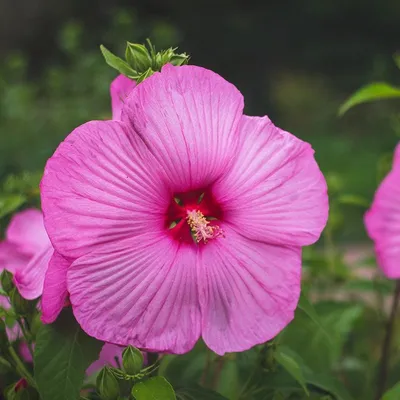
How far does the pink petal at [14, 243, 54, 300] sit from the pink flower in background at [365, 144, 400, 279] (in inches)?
11.2

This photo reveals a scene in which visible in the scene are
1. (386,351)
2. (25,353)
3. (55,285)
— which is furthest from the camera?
(386,351)

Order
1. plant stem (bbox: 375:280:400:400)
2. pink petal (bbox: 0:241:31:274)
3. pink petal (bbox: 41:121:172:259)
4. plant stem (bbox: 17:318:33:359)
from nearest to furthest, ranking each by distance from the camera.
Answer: pink petal (bbox: 41:121:172:259), plant stem (bbox: 17:318:33:359), pink petal (bbox: 0:241:31:274), plant stem (bbox: 375:280:400:400)

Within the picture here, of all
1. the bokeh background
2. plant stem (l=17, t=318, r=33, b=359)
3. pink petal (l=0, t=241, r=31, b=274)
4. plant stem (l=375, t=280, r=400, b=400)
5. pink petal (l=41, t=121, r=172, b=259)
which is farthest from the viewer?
the bokeh background

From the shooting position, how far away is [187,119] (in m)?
0.57

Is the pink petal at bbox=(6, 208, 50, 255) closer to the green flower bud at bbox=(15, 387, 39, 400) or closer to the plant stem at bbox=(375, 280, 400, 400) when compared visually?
the green flower bud at bbox=(15, 387, 39, 400)

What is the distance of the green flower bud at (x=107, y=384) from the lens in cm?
58

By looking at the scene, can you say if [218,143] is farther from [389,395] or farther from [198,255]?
[389,395]

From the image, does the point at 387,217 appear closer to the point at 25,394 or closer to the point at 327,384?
the point at 327,384

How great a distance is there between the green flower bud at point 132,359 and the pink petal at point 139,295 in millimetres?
10

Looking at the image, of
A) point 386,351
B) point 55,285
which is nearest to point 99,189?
point 55,285

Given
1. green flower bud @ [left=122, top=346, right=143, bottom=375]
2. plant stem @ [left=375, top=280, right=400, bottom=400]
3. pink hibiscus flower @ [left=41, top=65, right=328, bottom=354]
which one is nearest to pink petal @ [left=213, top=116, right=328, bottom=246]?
pink hibiscus flower @ [left=41, top=65, right=328, bottom=354]

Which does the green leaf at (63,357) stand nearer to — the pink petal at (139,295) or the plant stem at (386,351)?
the pink petal at (139,295)

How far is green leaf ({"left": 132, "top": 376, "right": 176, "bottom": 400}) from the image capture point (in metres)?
0.56

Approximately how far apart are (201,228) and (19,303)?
16 centimetres
